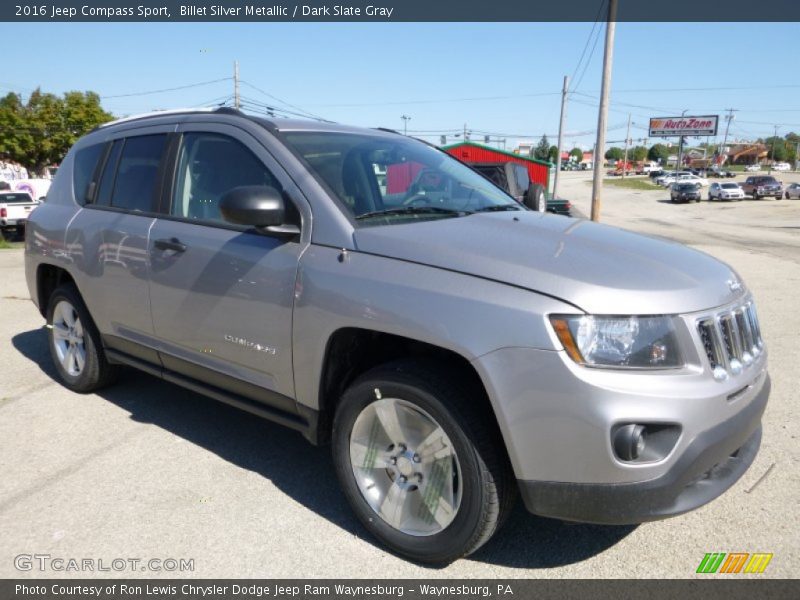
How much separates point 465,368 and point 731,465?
1.15 meters

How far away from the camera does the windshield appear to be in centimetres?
313

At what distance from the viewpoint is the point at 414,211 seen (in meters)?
3.20

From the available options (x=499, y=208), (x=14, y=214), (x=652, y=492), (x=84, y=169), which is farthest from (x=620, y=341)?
(x=14, y=214)

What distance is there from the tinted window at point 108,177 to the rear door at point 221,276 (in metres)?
0.76

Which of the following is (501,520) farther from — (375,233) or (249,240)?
(249,240)

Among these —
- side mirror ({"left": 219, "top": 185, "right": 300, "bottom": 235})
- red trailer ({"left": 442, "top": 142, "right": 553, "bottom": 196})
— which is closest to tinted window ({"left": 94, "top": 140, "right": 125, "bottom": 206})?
side mirror ({"left": 219, "top": 185, "right": 300, "bottom": 235})

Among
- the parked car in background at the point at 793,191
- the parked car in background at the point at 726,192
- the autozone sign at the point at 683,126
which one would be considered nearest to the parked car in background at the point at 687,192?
the parked car in background at the point at 726,192

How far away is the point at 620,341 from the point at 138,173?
316 cm

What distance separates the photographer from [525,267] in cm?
242

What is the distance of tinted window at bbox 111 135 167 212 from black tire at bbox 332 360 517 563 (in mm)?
2054

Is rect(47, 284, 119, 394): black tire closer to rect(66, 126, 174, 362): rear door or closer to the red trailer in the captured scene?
rect(66, 126, 174, 362): rear door

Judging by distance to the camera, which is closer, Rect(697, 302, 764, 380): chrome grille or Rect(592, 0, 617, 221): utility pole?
Rect(697, 302, 764, 380): chrome grille
